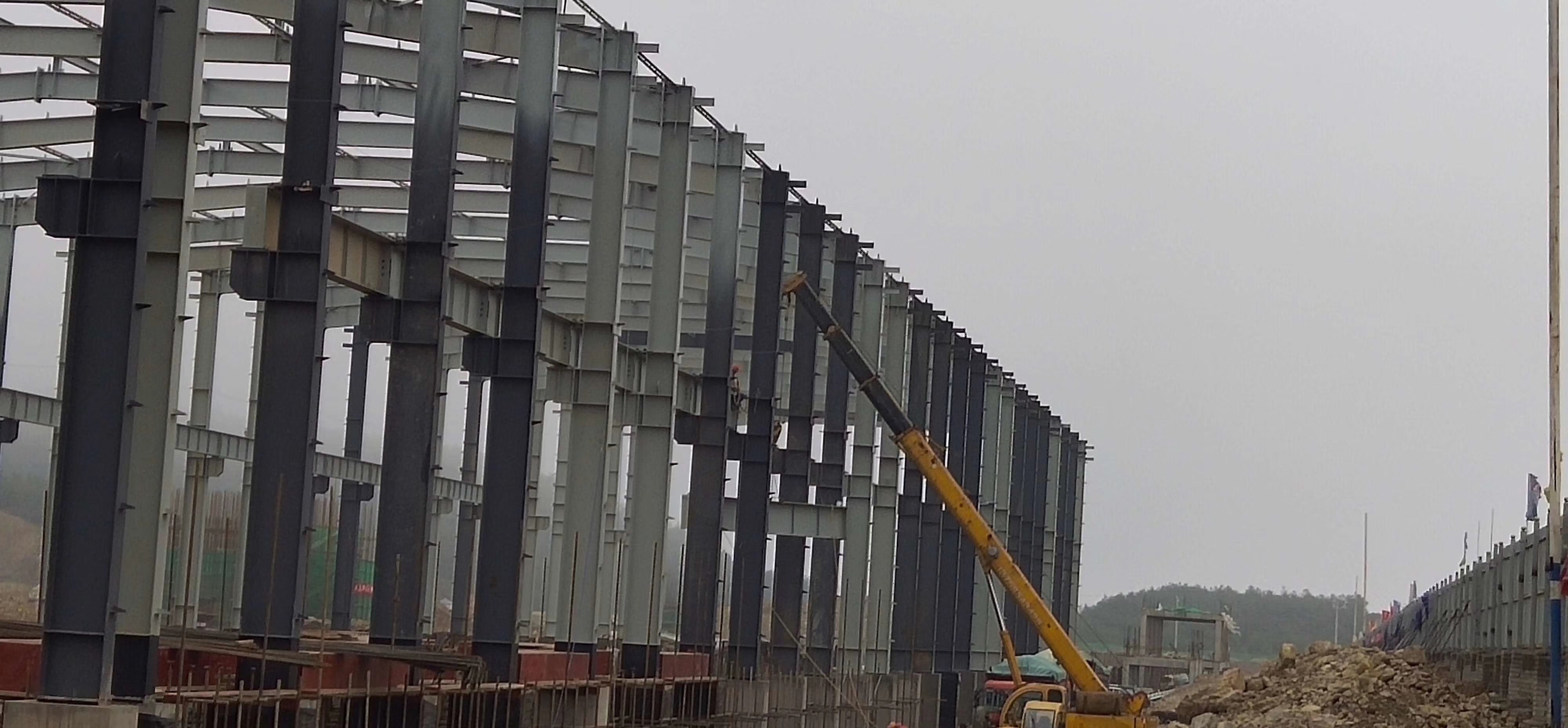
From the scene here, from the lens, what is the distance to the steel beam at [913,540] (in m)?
52.3

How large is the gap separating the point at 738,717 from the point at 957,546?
21.1 meters

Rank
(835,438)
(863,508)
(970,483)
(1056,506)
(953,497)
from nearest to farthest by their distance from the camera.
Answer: (953,497), (835,438), (863,508), (970,483), (1056,506)

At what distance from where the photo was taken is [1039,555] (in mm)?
79750

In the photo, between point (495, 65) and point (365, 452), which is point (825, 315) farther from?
point (365, 452)

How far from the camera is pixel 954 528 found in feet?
193

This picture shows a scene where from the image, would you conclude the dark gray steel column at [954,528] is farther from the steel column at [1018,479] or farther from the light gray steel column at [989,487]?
the steel column at [1018,479]

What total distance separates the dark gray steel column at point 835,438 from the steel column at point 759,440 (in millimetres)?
5465

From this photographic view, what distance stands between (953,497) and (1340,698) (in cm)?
890

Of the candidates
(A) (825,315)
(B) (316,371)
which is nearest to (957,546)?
(A) (825,315)

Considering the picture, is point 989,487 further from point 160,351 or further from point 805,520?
point 160,351

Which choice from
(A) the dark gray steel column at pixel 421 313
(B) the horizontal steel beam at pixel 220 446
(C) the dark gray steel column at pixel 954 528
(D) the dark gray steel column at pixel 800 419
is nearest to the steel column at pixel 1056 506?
(C) the dark gray steel column at pixel 954 528

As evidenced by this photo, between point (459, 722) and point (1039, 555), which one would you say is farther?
point (1039, 555)

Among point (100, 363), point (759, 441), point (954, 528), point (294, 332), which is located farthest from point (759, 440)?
point (100, 363)

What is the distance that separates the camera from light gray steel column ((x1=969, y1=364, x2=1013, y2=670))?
66.0m
